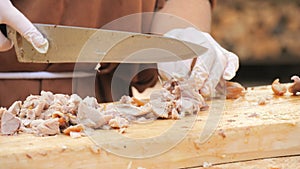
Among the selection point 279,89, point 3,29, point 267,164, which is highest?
point 3,29

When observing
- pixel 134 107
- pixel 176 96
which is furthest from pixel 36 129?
pixel 176 96

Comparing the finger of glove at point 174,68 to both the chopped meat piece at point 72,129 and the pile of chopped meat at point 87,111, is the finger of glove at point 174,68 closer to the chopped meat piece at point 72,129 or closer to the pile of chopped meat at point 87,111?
the pile of chopped meat at point 87,111

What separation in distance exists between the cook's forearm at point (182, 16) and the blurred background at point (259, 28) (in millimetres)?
1192

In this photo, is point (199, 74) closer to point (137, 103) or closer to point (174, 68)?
point (174, 68)

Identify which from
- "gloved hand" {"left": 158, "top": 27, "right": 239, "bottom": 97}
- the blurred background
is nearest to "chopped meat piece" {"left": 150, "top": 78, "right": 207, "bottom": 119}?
"gloved hand" {"left": 158, "top": 27, "right": 239, "bottom": 97}

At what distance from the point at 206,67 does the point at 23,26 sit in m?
0.50

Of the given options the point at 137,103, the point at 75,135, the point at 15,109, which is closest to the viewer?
the point at 75,135

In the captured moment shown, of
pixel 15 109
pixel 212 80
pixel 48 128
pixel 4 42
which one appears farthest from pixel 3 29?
pixel 212 80

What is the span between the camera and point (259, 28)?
9.89ft

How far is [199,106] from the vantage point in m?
1.26

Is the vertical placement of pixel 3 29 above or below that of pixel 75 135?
above

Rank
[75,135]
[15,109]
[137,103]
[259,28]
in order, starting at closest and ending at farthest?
[75,135], [15,109], [137,103], [259,28]

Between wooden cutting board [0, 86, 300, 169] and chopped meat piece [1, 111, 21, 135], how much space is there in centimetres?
3

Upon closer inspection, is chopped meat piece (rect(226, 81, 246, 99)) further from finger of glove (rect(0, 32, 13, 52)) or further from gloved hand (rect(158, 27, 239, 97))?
finger of glove (rect(0, 32, 13, 52))
